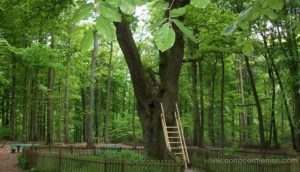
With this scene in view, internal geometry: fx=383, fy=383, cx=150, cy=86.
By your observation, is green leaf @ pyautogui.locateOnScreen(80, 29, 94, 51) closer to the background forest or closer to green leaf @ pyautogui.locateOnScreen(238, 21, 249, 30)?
the background forest

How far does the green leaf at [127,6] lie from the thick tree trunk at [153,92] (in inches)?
457

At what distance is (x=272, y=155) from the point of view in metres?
17.5

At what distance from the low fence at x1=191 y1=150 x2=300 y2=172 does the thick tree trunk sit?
2.05 metres

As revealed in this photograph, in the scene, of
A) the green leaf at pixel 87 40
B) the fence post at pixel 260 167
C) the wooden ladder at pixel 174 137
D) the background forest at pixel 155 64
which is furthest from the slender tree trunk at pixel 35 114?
the green leaf at pixel 87 40

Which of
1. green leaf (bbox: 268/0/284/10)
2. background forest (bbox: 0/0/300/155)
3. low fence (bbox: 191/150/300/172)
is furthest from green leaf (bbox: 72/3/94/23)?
low fence (bbox: 191/150/300/172)

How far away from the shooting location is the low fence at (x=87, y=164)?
33.4 ft

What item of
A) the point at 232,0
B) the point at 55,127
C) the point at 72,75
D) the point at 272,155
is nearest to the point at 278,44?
the point at 232,0

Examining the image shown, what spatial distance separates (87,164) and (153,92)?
3.80 meters

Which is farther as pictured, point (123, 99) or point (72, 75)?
point (123, 99)

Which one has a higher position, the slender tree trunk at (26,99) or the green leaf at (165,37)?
the slender tree trunk at (26,99)

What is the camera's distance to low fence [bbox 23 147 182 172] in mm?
10172

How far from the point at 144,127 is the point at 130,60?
8.17 feet

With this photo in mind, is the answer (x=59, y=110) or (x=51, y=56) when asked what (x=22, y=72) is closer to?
(x=59, y=110)

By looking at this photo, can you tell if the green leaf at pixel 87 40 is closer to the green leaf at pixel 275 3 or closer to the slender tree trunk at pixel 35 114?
the green leaf at pixel 275 3
